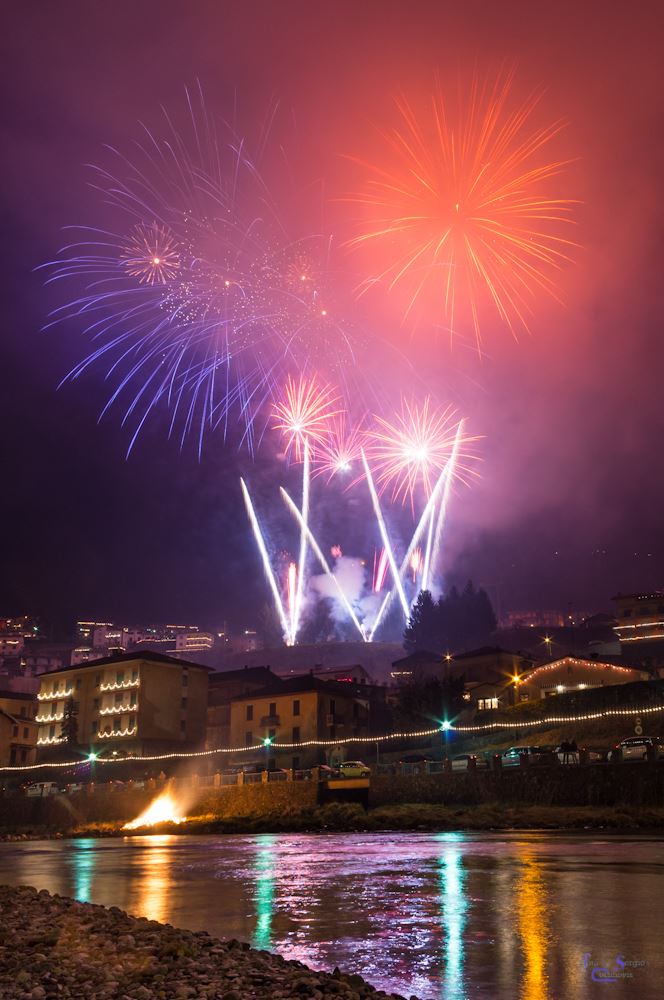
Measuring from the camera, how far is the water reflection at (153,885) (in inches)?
592

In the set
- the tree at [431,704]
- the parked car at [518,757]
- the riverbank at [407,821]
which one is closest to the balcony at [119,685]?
the riverbank at [407,821]

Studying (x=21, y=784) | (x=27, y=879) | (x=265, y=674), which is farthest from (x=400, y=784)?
(x=265, y=674)

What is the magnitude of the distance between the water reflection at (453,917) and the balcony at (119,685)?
212 ft

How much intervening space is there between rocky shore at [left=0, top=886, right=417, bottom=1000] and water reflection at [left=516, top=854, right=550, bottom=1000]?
1.41 metres

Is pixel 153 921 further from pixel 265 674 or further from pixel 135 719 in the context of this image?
pixel 265 674

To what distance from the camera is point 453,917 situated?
40.9 feet

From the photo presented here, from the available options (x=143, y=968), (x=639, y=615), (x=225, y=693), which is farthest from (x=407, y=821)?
(x=639, y=615)

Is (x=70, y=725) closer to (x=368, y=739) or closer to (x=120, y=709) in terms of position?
(x=120, y=709)

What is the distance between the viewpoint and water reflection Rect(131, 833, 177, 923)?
49.4ft

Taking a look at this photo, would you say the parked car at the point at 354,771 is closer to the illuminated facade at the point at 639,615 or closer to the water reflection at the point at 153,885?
the water reflection at the point at 153,885

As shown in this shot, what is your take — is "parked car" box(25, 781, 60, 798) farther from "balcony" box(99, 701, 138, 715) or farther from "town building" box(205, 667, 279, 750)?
"town building" box(205, 667, 279, 750)

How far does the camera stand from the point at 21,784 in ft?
261

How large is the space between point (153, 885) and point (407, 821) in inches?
1008

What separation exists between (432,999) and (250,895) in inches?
389
